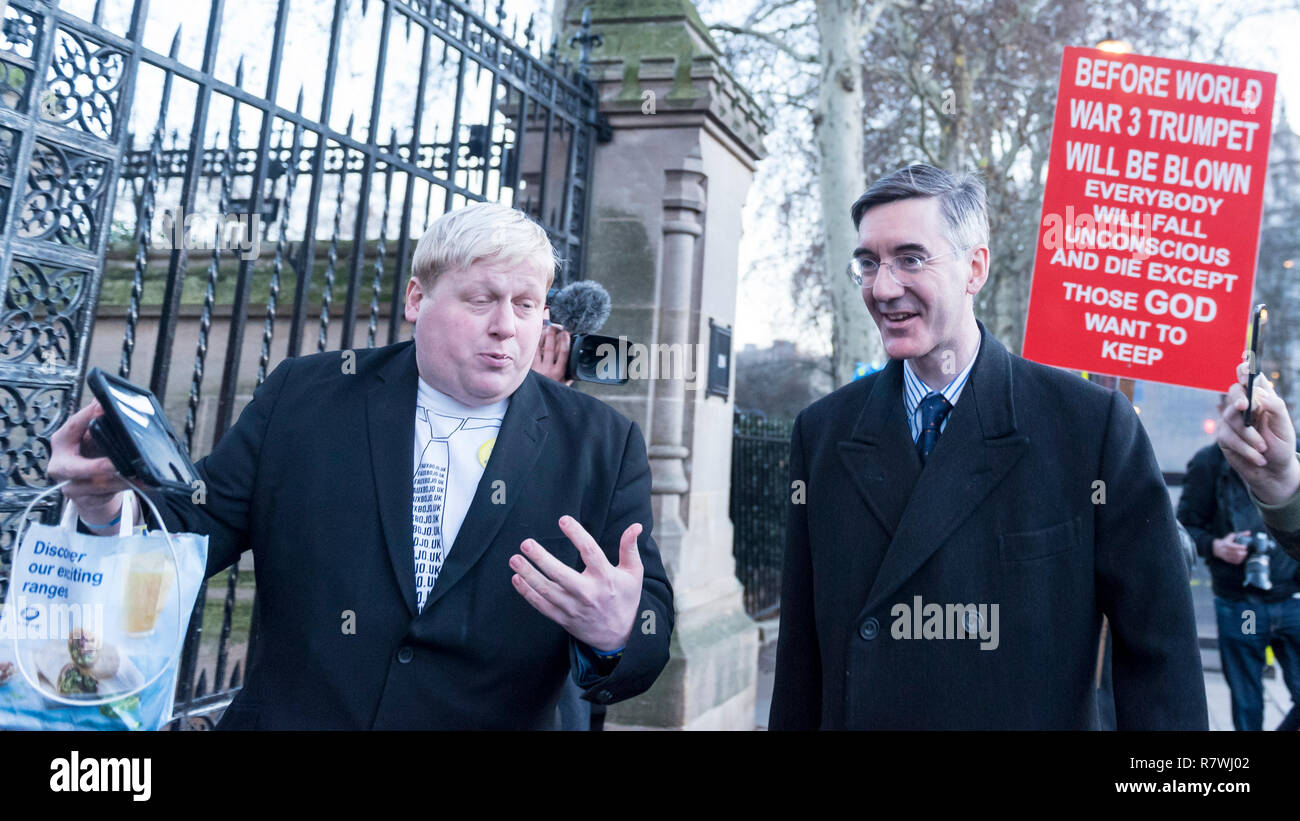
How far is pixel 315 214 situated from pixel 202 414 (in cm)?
257

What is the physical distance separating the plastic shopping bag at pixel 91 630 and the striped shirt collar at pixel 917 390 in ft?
5.08

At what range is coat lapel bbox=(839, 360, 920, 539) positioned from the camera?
7.25 feet

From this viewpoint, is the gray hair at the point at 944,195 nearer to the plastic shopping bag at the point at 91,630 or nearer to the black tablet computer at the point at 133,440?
the black tablet computer at the point at 133,440

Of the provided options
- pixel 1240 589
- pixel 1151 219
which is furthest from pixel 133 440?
pixel 1240 589

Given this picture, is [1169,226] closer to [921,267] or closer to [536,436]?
[921,267]

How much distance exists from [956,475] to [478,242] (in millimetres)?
1112

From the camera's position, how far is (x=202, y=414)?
566 centimetres

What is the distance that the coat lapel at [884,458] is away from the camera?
2.21 metres

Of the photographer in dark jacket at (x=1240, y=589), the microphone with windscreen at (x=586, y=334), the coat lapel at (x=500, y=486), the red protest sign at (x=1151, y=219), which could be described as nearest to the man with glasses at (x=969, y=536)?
the coat lapel at (x=500, y=486)

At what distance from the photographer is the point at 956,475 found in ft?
7.07

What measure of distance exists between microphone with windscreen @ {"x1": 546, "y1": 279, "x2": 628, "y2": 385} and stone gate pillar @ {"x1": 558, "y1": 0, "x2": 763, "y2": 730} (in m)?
1.73

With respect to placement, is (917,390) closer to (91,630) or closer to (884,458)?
(884,458)
